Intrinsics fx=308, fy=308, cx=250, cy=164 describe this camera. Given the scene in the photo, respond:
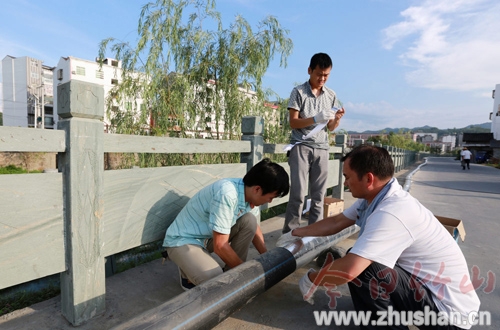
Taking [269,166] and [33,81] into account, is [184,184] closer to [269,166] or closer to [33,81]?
[269,166]

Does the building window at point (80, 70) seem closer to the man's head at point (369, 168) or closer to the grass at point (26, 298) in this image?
the grass at point (26, 298)

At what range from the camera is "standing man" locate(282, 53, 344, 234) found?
2.81m

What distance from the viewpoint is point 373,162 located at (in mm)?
1620

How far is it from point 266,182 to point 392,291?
89cm

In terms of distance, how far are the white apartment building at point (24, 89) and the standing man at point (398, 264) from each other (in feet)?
138

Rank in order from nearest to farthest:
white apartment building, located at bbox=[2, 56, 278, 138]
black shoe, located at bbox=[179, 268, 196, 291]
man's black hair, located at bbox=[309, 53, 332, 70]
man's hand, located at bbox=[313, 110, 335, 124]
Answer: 1. black shoe, located at bbox=[179, 268, 196, 291]
2. man's hand, located at bbox=[313, 110, 335, 124]
3. man's black hair, located at bbox=[309, 53, 332, 70]
4. white apartment building, located at bbox=[2, 56, 278, 138]

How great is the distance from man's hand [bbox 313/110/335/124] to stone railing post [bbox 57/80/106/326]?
172 cm

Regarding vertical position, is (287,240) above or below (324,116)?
below

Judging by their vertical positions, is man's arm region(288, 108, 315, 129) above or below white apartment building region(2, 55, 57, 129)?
below

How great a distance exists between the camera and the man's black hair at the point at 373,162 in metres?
1.62

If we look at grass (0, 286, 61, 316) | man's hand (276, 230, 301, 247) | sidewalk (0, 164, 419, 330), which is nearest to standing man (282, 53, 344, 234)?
man's hand (276, 230, 301, 247)

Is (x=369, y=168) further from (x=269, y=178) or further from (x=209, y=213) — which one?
(x=209, y=213)

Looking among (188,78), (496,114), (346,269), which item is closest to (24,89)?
(188,78)

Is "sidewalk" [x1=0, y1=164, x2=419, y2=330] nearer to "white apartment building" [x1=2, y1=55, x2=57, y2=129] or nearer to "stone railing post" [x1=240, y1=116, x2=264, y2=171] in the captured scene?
"stone railing post" [x1=240, y1=116, x2=264, y2=171]
